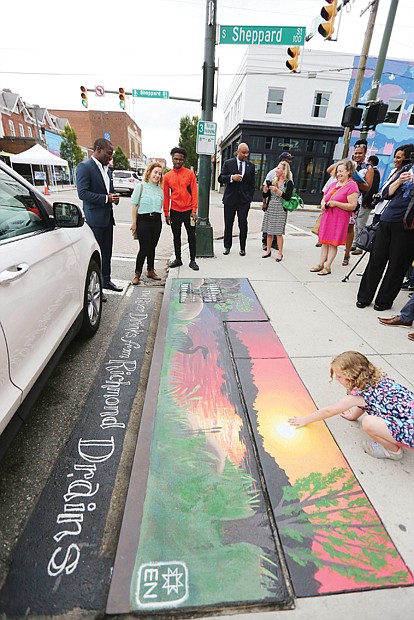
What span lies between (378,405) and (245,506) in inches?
38.0

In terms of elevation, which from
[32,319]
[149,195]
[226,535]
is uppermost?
[149,195]

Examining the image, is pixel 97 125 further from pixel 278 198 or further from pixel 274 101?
pixel 278 198

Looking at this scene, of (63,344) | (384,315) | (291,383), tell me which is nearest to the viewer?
(63,344)

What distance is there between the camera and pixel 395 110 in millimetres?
21859

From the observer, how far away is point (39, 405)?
268 cm

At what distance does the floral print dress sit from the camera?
1.96 meters

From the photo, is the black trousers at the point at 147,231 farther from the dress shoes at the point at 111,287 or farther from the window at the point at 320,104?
the window at the point at 320,104

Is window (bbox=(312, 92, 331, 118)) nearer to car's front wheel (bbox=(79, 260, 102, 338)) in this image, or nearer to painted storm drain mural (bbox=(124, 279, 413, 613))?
car's front wheel (bbox=(79, 260, 102, 338))

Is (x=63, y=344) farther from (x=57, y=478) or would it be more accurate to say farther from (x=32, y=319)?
(x=57, y=478)

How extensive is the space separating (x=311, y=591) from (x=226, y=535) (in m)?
0.42

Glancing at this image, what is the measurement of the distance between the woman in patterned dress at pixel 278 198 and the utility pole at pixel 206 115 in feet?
3.68

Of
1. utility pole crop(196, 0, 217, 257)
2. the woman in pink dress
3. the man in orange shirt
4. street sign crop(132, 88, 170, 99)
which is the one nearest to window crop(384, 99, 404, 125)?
street sign crop(132, 88, 170, 99)

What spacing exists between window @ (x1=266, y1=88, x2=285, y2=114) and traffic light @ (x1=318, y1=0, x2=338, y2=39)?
55.3ft

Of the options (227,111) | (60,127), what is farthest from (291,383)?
(60,127)
